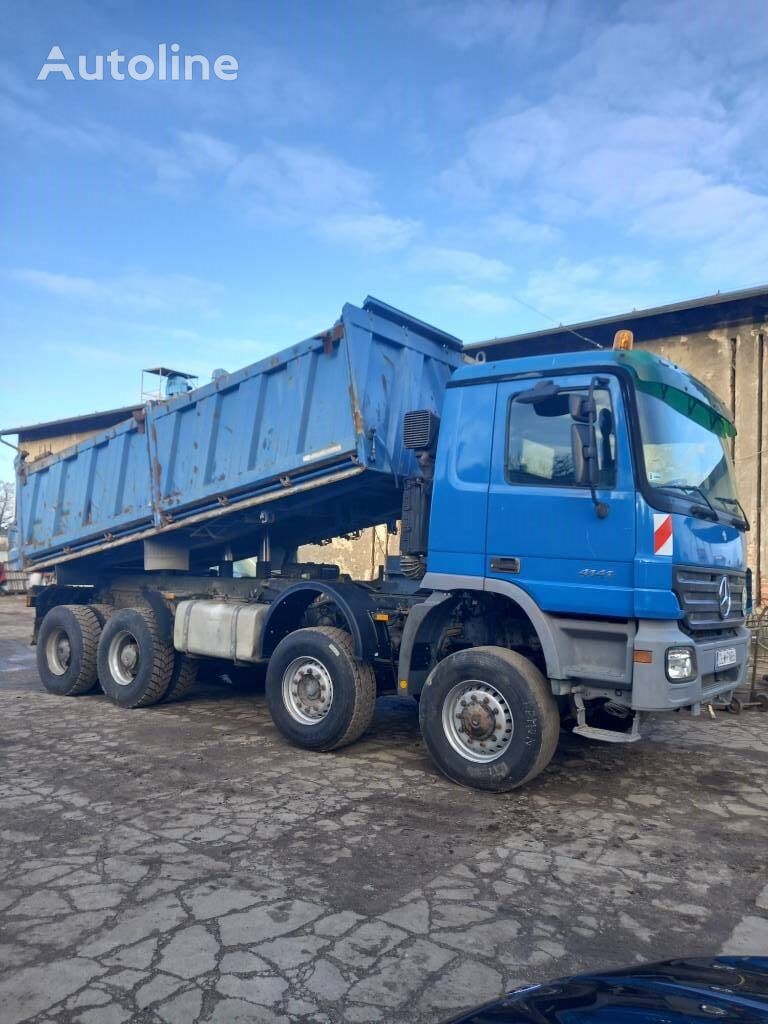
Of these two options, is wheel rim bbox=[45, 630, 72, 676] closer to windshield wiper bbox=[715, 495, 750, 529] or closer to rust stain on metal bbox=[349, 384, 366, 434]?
rust stain on metal bbox=[349, 384, 366, 434]

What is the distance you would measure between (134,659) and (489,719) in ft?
15.3

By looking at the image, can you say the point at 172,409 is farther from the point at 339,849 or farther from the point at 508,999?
the point at 508,999

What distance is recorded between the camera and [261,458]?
7.33m

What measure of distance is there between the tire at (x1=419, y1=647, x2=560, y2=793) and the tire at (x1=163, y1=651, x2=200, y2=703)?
3732mm

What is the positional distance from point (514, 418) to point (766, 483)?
27.4ft

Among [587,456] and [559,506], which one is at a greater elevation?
[587,456]

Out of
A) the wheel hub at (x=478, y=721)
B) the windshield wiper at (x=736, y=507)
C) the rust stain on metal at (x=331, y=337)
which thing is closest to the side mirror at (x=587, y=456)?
the windshield wiper at (x=736, y=507)

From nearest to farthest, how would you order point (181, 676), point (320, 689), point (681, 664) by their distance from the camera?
point (681, 664)
point (320, 689)
point (181, 676)

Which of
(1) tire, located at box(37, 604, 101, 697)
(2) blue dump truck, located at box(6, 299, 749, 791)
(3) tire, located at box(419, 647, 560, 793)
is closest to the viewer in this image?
(2) blue dump truck, located at box(6, 299, 749, 791)

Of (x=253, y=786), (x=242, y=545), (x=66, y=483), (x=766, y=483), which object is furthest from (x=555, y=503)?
(x=766, y=483)

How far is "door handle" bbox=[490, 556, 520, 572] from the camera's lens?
5.39 m

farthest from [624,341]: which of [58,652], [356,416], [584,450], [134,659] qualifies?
[58,652]

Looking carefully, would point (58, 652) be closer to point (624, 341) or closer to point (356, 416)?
point (356, 416)

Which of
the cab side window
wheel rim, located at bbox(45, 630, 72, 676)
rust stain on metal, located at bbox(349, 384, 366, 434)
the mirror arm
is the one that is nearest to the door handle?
the cab side window
